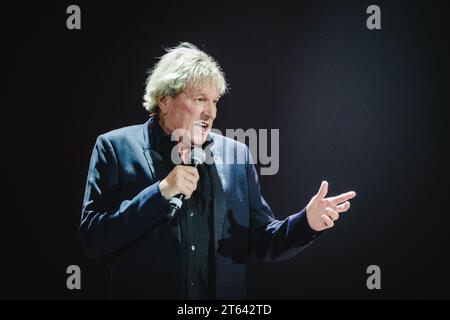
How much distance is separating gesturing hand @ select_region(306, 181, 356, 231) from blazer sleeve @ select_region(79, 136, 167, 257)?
608 millimetres

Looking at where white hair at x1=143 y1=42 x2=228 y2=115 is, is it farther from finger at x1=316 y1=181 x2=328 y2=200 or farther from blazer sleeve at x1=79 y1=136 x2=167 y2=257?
finger at x1=316 y1=181 x2=328 y2=200

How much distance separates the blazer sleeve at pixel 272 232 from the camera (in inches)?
83.7

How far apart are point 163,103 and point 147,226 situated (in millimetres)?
592

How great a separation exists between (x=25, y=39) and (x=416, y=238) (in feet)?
7.48

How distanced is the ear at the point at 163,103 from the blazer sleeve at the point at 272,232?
1.42ft

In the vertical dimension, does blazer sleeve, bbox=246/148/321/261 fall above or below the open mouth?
below

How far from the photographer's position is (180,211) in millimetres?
2104

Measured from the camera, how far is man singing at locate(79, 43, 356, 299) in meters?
2.02

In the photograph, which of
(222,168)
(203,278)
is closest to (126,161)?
(222,168)

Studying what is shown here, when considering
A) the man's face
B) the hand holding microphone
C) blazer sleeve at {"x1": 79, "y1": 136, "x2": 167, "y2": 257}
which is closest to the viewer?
the hand holding microphone

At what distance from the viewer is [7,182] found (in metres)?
2.58

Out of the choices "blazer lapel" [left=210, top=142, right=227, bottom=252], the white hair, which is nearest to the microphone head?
"blazer lapel" [left=210, top=142, right=227, bottom=252]

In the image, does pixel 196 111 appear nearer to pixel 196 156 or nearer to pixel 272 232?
pixel 196 156
